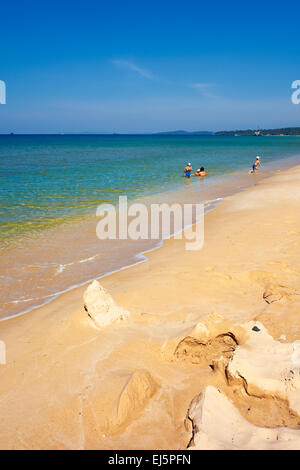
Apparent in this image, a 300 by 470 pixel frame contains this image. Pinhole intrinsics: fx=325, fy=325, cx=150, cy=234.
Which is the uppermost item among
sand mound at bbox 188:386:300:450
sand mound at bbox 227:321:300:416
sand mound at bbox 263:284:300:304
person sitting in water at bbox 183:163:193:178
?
person sitting in water at bbox 183:163:193:178

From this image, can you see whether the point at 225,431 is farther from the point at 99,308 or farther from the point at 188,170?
the point at 188,170

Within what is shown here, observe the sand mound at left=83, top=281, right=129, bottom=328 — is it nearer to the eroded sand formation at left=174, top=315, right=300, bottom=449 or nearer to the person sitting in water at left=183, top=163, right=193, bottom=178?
the eroded sand formation at left=174, top=315, right=300, bottom=449

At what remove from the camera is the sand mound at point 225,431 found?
2.30 metres

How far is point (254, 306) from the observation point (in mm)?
4633

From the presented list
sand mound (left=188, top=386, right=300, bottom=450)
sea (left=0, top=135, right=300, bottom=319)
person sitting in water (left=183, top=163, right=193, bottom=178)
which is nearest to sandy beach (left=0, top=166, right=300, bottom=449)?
sand mound (left=188, top=386, right=300, bottom=450)

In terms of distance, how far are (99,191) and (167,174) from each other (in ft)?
28.3

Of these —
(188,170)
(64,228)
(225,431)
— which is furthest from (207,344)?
(188,170)

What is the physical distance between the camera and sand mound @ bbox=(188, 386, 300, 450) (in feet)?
7.54

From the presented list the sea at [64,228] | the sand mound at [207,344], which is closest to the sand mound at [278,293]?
the sand mound at [207,344]

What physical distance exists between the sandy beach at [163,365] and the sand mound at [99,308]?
104 mm

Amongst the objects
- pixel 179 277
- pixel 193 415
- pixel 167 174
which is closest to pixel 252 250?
pixel 179 277

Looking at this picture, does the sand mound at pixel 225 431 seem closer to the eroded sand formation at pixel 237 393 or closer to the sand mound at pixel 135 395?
the eroded sand formation at pixel 237 393

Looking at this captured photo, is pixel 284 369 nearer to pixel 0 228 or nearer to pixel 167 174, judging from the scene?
pixel 0 228

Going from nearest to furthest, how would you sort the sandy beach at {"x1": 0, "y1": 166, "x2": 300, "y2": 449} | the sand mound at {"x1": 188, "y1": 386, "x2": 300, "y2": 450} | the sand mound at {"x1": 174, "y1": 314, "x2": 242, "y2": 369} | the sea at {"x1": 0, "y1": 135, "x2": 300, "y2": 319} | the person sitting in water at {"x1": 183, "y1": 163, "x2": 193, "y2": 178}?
the sand mound at {"x1": 188, "y1": 386, "x2": 300, "y2": 450} → the sandy beach at {"x1": 0, "y1": 166, "x2": 300, "y2": 449} → the sand mound at {"x1": 174, "y1": 314, "x2": 242, "y2": 369} → the sea at {"x1": 0, "y1": 135, "x2": 300, "y2": 319} → the person sitting in water at {"x1": 183, "y1": 163, "x2": 193, "y2": 178}
